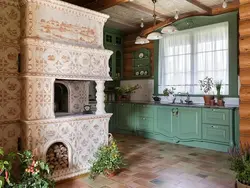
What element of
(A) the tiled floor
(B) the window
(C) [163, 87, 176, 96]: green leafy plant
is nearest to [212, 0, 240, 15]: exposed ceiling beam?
(B) the window

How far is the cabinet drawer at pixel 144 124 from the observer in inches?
223

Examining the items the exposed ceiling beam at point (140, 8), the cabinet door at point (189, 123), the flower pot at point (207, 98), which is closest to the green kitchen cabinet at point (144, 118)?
the cabinet door at point (189, 123)

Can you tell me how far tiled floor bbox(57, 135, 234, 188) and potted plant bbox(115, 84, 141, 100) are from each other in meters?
1.93

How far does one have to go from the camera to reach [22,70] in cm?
283

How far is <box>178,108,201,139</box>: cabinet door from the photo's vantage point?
4.79 meters

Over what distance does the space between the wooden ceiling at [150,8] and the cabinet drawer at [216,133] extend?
2.55 m

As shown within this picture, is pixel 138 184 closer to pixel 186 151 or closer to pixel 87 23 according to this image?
pixel 186 151

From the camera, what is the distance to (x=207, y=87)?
17.0 ft

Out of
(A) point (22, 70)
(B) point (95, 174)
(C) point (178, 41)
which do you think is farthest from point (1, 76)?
(C) point (178, 41)

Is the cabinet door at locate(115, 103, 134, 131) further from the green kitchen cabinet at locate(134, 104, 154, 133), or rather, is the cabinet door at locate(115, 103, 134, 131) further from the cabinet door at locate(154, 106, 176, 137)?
the cabinet door at locate(154, 106, 176, 137)

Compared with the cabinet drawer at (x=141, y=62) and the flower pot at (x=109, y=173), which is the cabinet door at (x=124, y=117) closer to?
the cabinet drawer at (x=141, y=62)

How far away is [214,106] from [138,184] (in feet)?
8.48

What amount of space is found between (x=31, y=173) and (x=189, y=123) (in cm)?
353

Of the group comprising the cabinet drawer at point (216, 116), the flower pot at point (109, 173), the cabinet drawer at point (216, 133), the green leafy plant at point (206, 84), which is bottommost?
the flower pot at point (109, 173)
